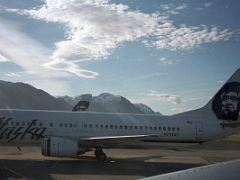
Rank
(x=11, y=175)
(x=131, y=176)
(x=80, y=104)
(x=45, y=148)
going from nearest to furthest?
(x=11, y=175), (x=131, y=176), (x=45, y=148), (x=80, y=104)

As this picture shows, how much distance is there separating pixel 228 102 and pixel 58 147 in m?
12.6

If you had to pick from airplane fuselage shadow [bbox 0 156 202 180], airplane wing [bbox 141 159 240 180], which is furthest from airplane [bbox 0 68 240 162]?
airplane wing [bbox 141 159 240 180]

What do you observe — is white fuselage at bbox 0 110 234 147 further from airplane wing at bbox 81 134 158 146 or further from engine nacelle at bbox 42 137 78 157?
engine nacelle at bbox 42 137 78 157

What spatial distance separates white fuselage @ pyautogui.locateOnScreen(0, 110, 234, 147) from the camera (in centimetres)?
2323

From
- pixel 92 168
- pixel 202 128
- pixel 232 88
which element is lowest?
pixel 92 168

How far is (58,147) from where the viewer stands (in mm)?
21750

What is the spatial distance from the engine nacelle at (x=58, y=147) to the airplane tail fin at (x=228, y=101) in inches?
399

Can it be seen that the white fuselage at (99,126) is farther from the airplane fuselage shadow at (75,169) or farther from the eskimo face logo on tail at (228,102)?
the airplane fuselage shadow at (75,169)

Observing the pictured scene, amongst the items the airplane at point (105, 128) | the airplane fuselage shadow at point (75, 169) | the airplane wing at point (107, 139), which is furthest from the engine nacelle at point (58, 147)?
the airplane wing at point (107, 139)

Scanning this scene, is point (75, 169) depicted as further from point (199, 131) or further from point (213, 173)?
point (213, 173)

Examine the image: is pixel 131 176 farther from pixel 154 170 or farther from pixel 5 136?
pixel 5 136

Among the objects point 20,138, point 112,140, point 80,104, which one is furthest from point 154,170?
point 80,104

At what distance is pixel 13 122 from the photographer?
2322 cm

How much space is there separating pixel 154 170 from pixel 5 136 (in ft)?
29.4
